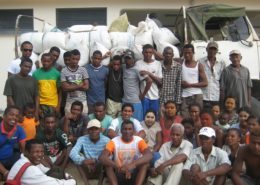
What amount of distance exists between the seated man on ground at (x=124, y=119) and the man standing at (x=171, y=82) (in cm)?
87

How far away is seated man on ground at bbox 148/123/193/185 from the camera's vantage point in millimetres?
5789

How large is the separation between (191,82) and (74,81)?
6.52 ft

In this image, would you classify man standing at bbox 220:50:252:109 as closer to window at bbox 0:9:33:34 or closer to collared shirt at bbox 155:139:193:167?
collared shirt at bbox 155:139:193:167

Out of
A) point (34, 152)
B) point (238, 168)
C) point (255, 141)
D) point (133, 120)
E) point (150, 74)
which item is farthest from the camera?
point (150, 74)

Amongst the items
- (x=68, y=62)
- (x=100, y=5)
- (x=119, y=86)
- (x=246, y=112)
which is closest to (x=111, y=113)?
(x=119, y=86)

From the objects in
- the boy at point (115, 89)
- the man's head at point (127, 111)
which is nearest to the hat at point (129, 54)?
the boy at point (115, 89)

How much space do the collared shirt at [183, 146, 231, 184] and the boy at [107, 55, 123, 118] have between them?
2.01 m

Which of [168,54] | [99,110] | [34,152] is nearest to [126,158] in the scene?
[99,110]

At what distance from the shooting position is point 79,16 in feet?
43.9

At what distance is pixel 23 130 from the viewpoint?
20.2 feet

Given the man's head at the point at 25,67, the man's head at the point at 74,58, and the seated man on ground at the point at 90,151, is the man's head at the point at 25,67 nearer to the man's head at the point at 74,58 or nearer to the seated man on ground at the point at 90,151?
the man's head at the point at 74,58

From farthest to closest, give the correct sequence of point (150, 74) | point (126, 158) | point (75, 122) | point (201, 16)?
point (201, 16), point (150, 74), point (75, 122), point (126, 158)

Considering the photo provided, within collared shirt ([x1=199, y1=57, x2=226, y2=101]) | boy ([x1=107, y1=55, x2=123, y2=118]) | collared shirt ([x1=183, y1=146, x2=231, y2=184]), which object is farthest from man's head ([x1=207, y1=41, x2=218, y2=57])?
collared shirt ([x1=183, y1=146, x2=231, y2=184])

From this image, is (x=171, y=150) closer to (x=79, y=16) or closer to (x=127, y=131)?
(x=127, y=131)
